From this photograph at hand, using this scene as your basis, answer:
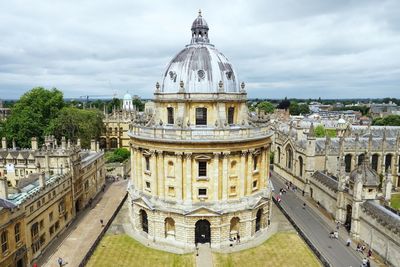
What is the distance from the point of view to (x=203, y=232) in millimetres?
40344

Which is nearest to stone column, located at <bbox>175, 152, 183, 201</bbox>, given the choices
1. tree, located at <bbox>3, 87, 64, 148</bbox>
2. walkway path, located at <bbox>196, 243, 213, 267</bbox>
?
walkway path, located at <bbox>196, 243, 213, 267</bbox>

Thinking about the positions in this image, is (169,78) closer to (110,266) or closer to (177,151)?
(177,151)

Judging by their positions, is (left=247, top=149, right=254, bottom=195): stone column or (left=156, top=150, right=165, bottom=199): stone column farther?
(left=247, top=149, right=254, bottom=195): stone column

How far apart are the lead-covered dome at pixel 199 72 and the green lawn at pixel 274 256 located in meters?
18.9

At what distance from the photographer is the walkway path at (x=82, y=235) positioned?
36438mm

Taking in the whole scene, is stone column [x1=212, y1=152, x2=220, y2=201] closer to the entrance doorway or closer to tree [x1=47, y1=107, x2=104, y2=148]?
the entrance doorway

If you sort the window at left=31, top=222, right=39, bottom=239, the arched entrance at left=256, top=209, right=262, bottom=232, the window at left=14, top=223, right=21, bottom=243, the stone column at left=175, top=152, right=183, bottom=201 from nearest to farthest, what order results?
the window at left=14, top=223, right=21, bottom=243, the window at left=31, top=222, right=39, bottom=239, the stone column at left=175, top=152, right=183, bottom=201, the arched entrance at left=256, top=209, right=262, bottom=232

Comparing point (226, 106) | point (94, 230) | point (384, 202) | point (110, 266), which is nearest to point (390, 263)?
point (384, 202)

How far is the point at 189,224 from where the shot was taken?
1534 inches

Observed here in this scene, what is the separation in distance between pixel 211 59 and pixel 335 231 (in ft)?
89.0

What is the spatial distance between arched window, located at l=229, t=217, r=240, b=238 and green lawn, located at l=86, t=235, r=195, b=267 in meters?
5.90

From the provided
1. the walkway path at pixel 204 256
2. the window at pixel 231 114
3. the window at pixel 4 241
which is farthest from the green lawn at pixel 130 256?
the window at pixel 231 114

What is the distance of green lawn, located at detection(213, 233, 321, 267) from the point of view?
35.7 meters

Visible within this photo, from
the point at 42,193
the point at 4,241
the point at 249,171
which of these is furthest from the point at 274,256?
the point at 4,241
